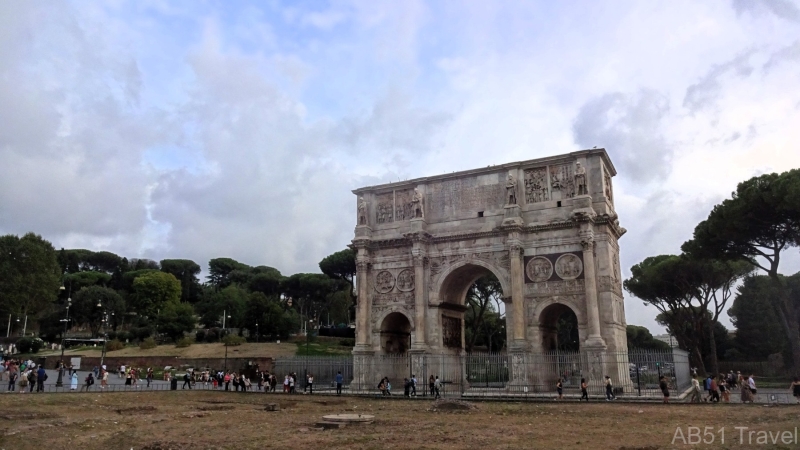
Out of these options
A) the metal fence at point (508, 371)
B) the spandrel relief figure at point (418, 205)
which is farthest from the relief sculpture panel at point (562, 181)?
the metal fence at point (508, 371)

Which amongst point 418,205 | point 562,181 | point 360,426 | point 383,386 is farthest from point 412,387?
point 562,181

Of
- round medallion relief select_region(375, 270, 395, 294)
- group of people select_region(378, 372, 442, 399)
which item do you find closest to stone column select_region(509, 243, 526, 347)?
group of people select_region(378, 372, 442, 399)

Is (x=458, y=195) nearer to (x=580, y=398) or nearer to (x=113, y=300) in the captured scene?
(x=580, y=398)

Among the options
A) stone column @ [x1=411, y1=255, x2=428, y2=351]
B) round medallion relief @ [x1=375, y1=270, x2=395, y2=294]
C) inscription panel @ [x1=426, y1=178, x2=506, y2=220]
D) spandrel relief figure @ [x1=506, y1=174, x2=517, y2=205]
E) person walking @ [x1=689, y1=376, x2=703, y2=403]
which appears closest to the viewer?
person walking @ [x1=689, y1=376, x2=703, y2=403]

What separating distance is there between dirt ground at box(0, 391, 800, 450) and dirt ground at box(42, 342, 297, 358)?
1009 inches

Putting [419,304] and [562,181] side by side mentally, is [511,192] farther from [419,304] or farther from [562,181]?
[419,304]

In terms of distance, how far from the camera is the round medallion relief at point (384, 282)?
32.3 m

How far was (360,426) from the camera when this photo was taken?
1523 centimetres

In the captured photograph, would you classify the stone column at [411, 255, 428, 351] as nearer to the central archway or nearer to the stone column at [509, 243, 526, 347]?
the central archway

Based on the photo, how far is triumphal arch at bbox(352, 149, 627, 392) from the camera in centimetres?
2788

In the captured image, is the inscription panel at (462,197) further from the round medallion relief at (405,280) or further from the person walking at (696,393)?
the person walking at (696,393)

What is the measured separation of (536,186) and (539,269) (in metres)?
4.35

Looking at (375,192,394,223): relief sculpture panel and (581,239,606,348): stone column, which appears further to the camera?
(375,192,394,223): relief sculpture panel

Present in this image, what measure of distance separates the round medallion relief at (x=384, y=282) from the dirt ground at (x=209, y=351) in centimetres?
1890
